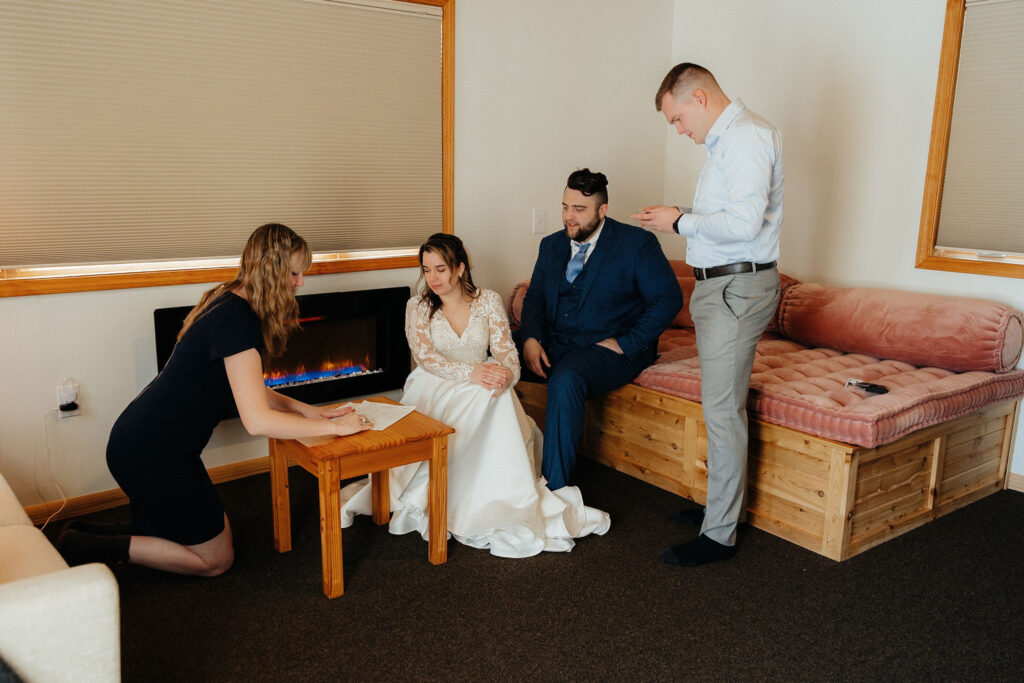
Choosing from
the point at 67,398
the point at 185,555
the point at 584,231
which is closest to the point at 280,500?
the point at 185,555

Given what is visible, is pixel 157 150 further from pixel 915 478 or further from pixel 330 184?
pixel 915 478

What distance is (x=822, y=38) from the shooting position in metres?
3.91

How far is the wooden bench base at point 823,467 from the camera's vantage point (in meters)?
2.74

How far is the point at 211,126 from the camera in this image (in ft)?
10.1

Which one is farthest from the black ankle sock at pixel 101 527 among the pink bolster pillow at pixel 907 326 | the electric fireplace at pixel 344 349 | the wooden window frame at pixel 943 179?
the wooden window frame at pixel 943 179

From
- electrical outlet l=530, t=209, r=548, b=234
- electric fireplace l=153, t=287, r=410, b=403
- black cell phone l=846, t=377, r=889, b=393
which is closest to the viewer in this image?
black cell phone l=846, t=377, r=889, b=393

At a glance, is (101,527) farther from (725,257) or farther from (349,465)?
(725,257)

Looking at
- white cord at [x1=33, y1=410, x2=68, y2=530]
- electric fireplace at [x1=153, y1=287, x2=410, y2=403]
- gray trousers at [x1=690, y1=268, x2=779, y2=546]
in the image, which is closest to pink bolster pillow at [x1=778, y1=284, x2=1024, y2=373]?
gray trousers at [x1=690, y1=268, x2=779, y2=546]

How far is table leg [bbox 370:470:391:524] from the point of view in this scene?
2.92 metres

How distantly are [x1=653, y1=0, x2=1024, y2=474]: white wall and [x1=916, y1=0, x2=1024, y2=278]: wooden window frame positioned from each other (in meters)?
0.04

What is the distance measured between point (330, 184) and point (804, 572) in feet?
7.83

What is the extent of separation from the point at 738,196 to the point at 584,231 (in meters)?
0.91

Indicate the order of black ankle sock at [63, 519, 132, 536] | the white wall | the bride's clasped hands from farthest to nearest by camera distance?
the white wall → the bride's clasped hands → black ankle sock at [63, 519, 132, 536]

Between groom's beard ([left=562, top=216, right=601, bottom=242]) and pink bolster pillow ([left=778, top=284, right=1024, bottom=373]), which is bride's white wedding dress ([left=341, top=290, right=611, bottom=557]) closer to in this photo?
groom's beard ([left=562, top=216, right=601, bottom=242])
